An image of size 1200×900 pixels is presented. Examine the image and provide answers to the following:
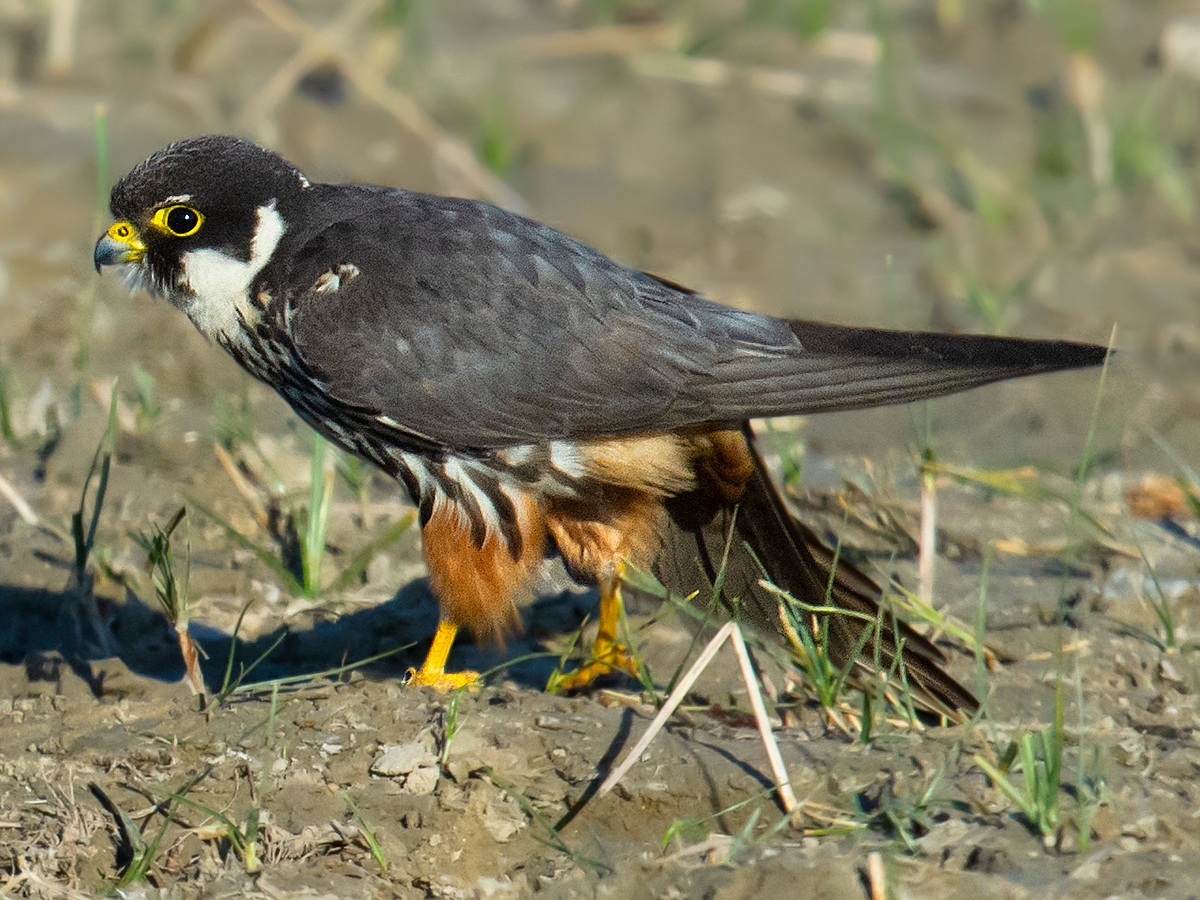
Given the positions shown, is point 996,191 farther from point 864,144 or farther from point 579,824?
point 579,824

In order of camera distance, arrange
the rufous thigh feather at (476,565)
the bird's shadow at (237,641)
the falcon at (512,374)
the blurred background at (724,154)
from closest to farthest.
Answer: the falcon at (512,374), the rufous thigh feather at (476,565), the bird's shadow at (237,641), the blurred background at (724,154)

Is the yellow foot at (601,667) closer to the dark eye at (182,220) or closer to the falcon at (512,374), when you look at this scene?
the falcon at (512,374)

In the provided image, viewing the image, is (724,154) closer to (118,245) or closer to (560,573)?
(560,573)

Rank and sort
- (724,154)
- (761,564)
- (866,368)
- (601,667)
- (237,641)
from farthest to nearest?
(724,154) < (237,641) < (601,667) < (761,564) < (866,368)

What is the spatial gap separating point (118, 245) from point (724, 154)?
13.9 ft

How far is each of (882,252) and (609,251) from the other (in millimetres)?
1290

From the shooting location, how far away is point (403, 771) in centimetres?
328

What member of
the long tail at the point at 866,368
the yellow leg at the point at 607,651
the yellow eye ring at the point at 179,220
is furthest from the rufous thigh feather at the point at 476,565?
the yellow eye ring at the point at 179,220

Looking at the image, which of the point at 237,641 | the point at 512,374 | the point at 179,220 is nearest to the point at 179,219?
the point at 179,220

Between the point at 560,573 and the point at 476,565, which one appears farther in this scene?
the point at 560,573

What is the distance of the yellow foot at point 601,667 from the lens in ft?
12.9

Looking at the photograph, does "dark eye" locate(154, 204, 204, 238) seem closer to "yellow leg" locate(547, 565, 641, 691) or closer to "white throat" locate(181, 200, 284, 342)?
"white throat" locate(181, 200, 284, 342)

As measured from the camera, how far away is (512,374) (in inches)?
146

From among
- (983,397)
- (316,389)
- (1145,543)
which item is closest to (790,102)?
(983,397)
